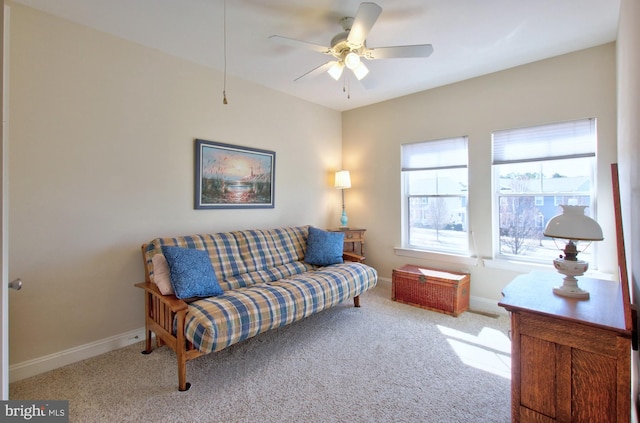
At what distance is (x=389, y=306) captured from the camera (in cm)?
344

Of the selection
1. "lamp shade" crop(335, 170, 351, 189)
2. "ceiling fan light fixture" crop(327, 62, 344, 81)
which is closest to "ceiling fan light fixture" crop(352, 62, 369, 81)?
"ceiling fan light fixture" crop(327, 62, 344, 81)

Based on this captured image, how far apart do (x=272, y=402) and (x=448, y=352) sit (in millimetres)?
1476

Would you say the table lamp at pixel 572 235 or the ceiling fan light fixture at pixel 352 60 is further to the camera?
the ceiling fan light fixture at pixel 352 60

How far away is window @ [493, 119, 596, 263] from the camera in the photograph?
2770 mm

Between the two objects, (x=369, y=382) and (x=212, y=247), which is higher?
(x=212, y=247)

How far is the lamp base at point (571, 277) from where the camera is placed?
4.94 ft

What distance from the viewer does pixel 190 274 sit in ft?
7.35

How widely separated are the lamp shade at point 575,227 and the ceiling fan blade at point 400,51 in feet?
4.57

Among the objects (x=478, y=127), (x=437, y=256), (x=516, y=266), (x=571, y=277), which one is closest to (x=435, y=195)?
(x=437, y=256)

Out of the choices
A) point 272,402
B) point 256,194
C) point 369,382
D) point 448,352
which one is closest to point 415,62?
point 256,194

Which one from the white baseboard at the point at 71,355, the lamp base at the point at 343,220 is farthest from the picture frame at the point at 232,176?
the white baseboard at the point at 71,355

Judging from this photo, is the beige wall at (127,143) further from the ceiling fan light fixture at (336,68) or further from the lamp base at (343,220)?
the ceiling fan light fixture at (336,68)

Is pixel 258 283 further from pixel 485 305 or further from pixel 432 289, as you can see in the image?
pixel 485 305

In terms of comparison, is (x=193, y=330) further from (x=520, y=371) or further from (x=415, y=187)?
(x=415, y=187)
